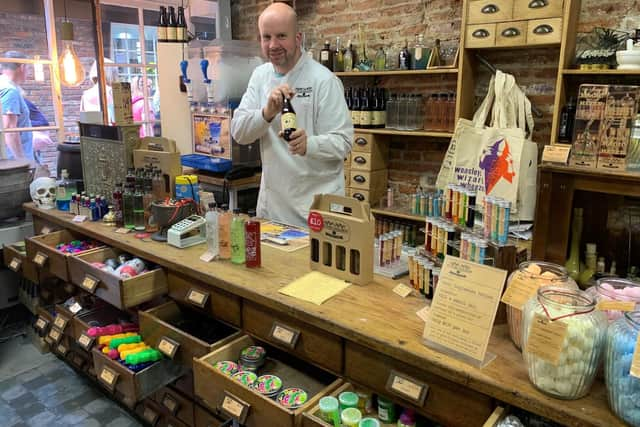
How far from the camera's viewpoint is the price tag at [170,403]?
6.55 ft

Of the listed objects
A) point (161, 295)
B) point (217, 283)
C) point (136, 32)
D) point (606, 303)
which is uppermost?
point (136, 32)

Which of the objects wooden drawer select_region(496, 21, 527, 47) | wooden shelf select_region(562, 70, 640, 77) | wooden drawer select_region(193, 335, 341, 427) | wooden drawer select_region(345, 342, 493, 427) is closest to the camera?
wooden drawer select_region(345, 342, 493, 427)

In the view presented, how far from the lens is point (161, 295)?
1925 millimetres

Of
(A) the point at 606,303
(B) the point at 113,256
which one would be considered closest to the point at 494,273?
(A) the point at 606,303

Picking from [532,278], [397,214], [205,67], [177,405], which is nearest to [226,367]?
[177,405]

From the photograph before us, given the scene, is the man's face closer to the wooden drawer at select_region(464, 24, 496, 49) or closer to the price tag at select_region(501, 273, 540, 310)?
the wooden drawer at select_region(464, 24, 496, 49)

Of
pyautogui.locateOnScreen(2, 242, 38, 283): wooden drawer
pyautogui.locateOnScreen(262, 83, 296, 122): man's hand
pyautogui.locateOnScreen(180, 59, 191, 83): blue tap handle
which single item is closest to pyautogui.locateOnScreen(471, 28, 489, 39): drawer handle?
pyautogui.locateOnScreen(262, 83, 296, 122): man's hand

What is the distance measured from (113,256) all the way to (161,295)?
0.42 meters

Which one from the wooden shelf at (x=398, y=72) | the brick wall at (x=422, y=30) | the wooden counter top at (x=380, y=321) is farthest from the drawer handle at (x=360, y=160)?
the wooden counter top at (x=380, y=321)

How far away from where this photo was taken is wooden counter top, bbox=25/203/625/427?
100 cm

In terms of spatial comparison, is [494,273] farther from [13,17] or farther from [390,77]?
[13,17]

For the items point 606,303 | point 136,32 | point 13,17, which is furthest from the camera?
→ point 136,32

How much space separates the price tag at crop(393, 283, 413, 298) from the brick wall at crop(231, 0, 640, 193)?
2.11 m

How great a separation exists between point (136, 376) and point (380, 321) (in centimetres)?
88
